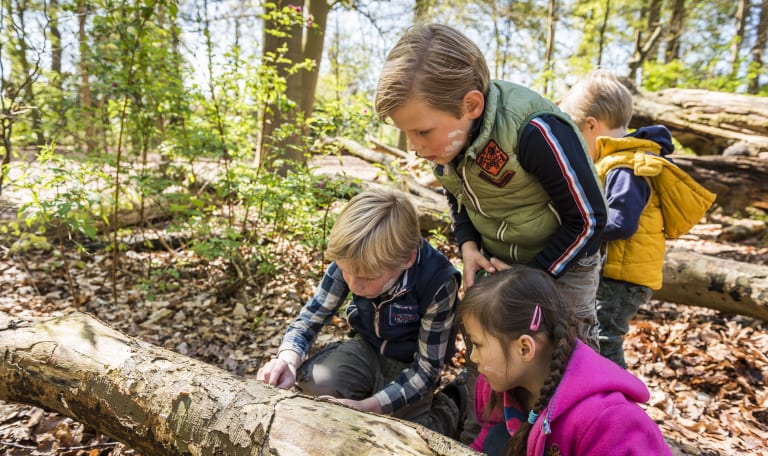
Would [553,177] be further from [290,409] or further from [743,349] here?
[743,349]

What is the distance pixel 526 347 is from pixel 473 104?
32.8 inches

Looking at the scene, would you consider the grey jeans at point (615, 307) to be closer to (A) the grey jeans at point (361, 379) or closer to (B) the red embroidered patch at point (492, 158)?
(A) the grey jeans at point (361, 379)

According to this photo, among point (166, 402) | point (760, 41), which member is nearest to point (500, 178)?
point (166, 402)

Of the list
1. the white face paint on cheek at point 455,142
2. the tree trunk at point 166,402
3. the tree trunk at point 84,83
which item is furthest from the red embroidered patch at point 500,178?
the tree trunk at point 84,83

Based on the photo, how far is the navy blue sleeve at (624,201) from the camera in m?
1.98

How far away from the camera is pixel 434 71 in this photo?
4.71 feet

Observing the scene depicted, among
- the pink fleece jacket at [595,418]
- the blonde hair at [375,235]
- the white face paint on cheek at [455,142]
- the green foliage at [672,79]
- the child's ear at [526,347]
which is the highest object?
the green foliage at [672,79]

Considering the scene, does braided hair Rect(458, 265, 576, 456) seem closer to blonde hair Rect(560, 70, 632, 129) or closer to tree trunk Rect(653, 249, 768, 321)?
blonde hair Rect(560, 70, 632, 129)

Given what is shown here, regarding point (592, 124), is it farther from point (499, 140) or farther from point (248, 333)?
point (248, 333)

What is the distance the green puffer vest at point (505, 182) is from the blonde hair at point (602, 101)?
0.78 meters

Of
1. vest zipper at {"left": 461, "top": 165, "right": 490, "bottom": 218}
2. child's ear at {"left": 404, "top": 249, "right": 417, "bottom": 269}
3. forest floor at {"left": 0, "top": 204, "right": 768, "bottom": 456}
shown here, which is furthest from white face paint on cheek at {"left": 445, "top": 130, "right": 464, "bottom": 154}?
forest floor at {"left": 0, "top": 204, "right": 768, "bottom": 456}

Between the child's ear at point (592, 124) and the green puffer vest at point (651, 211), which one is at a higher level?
the child's ear at point (592, 124)

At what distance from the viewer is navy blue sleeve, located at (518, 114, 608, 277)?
1475mm

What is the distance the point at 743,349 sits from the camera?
9.93ft
